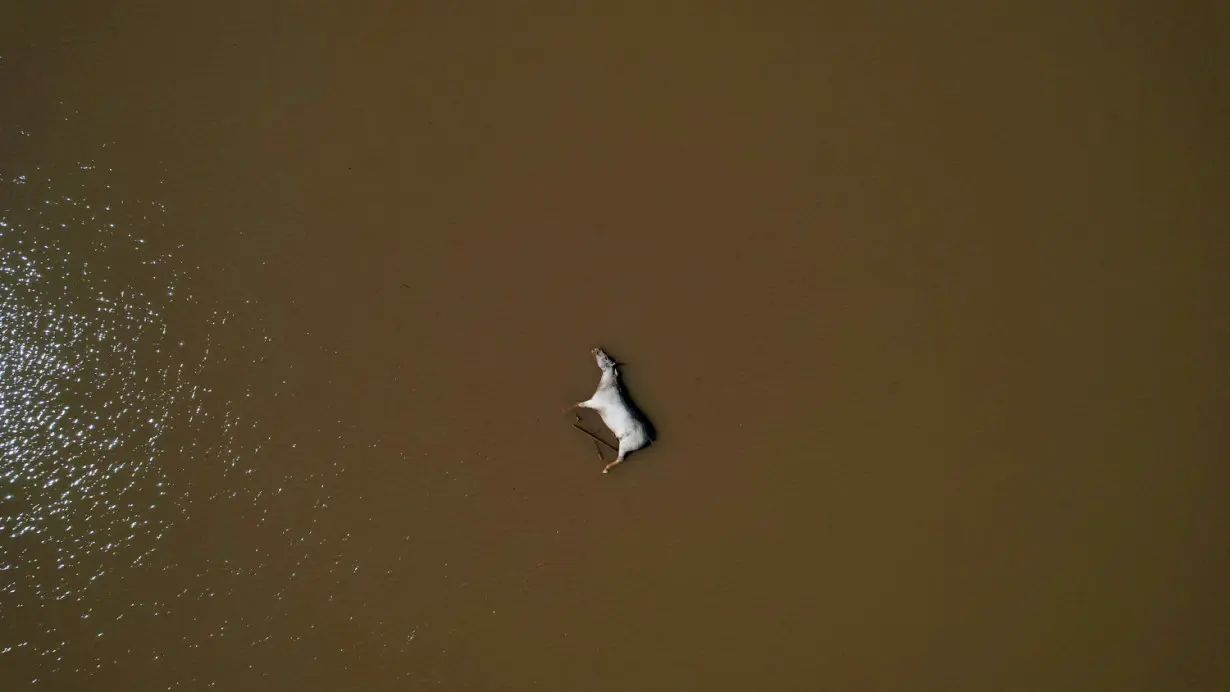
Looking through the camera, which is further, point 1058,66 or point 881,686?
point 1058,66

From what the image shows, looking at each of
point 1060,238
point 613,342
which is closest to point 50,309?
point 613,342

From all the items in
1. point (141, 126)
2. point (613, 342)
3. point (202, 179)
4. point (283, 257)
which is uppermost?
point (141, 126)

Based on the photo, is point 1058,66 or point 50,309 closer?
point 50,309

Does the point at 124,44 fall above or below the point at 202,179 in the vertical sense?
above

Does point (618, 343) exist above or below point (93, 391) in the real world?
below

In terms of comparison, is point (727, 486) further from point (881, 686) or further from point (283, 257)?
point (283, 257)

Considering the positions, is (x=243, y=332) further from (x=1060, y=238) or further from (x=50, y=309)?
(x=1060, y=238)

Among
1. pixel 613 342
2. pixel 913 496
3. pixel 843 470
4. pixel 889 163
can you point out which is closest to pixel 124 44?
pixel 613 342
